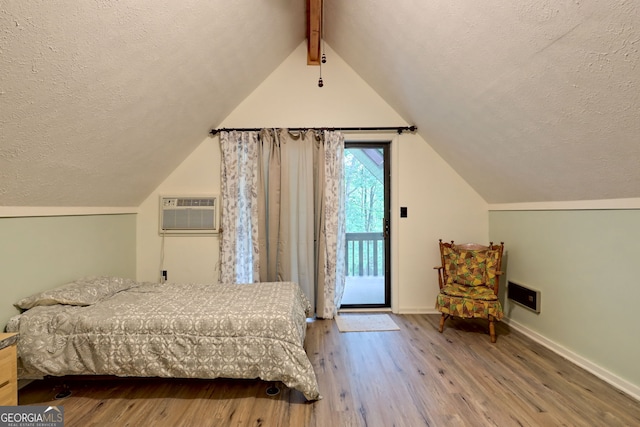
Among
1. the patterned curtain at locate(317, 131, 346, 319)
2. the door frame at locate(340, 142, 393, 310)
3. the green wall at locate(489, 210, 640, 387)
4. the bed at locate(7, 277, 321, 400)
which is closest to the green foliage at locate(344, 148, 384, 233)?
the door frame at locate(340, 142, 393, 310)

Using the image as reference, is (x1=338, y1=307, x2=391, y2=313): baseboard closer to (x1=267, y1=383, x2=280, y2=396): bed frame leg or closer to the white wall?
the white wall

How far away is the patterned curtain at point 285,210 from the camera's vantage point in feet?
10.2

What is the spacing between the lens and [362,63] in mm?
3059

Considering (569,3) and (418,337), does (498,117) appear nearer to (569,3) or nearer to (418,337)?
(569,3)

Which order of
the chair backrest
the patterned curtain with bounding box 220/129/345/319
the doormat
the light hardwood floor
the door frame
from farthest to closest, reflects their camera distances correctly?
1. the door frame
2. the patterned curtain with bounding box 220/129/345/319
3. the doormat
4. the chair backrest
5. the light hardwood floor

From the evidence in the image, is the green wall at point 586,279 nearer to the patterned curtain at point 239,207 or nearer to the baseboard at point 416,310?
the baseboard at point 416,310

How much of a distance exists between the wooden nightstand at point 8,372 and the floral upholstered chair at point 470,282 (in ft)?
9.99

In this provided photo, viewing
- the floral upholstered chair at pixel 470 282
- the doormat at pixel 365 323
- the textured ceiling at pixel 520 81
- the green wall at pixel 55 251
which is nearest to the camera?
the textured ceiling at pixel 520 81

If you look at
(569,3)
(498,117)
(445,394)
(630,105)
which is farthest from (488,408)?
(569,3)

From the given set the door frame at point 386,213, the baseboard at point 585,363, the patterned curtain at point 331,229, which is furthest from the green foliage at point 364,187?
the baseboard at point 585,363

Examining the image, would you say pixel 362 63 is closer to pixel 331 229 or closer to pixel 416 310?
pixel 331 229

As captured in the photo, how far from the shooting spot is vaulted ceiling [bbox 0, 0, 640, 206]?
4.24 feet

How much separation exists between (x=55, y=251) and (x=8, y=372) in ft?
3.38

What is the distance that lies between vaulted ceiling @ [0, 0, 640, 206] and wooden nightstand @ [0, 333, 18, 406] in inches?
36.3
